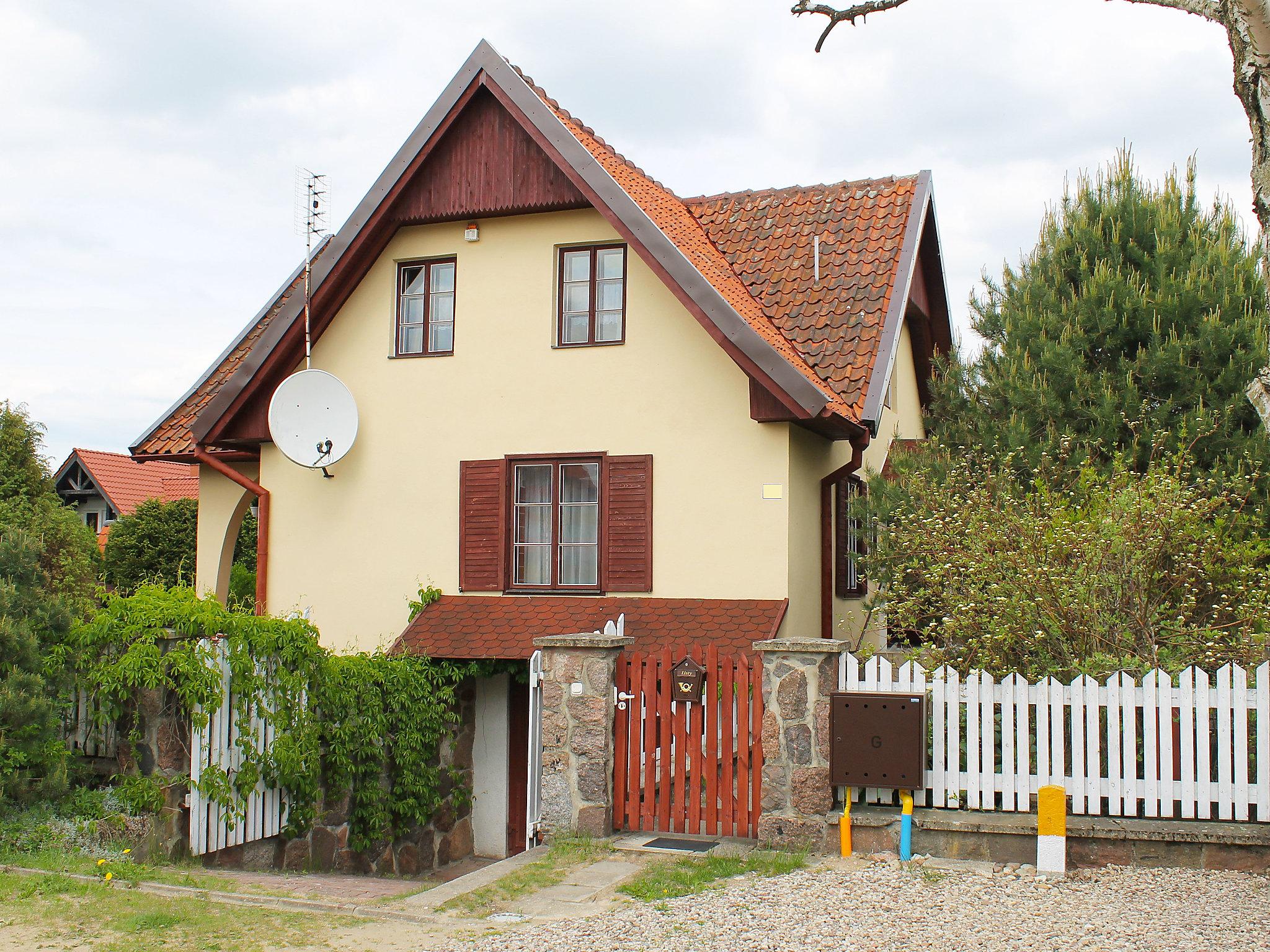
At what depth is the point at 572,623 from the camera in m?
12.1

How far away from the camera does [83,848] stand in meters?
8.05

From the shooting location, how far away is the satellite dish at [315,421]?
1321 cm

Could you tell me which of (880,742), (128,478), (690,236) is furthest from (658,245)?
(128,478)

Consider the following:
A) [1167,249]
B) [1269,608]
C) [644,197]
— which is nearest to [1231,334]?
[1167,249]

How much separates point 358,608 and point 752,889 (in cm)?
711

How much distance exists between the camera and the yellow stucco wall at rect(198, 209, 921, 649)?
1216 cm

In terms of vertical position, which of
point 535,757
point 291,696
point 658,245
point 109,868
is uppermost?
point 658,245

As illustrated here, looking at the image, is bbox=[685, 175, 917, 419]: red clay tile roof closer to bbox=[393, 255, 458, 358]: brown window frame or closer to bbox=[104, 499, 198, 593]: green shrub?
bbox=[393, 255, 458, 358]: brown window frame

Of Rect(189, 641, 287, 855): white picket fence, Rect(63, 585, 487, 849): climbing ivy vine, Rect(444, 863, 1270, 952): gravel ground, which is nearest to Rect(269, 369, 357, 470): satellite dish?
Rect(63, 585, 487, 849): climbing ivy vine

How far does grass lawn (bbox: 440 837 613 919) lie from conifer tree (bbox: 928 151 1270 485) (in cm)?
692

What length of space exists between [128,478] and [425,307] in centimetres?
2845

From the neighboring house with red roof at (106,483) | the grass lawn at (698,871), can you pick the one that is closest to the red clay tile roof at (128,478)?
the neighboring house with red roof at (106,483)

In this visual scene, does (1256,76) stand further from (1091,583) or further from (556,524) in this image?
(556,524)

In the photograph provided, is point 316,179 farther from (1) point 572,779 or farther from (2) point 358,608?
(1) point 572,779
